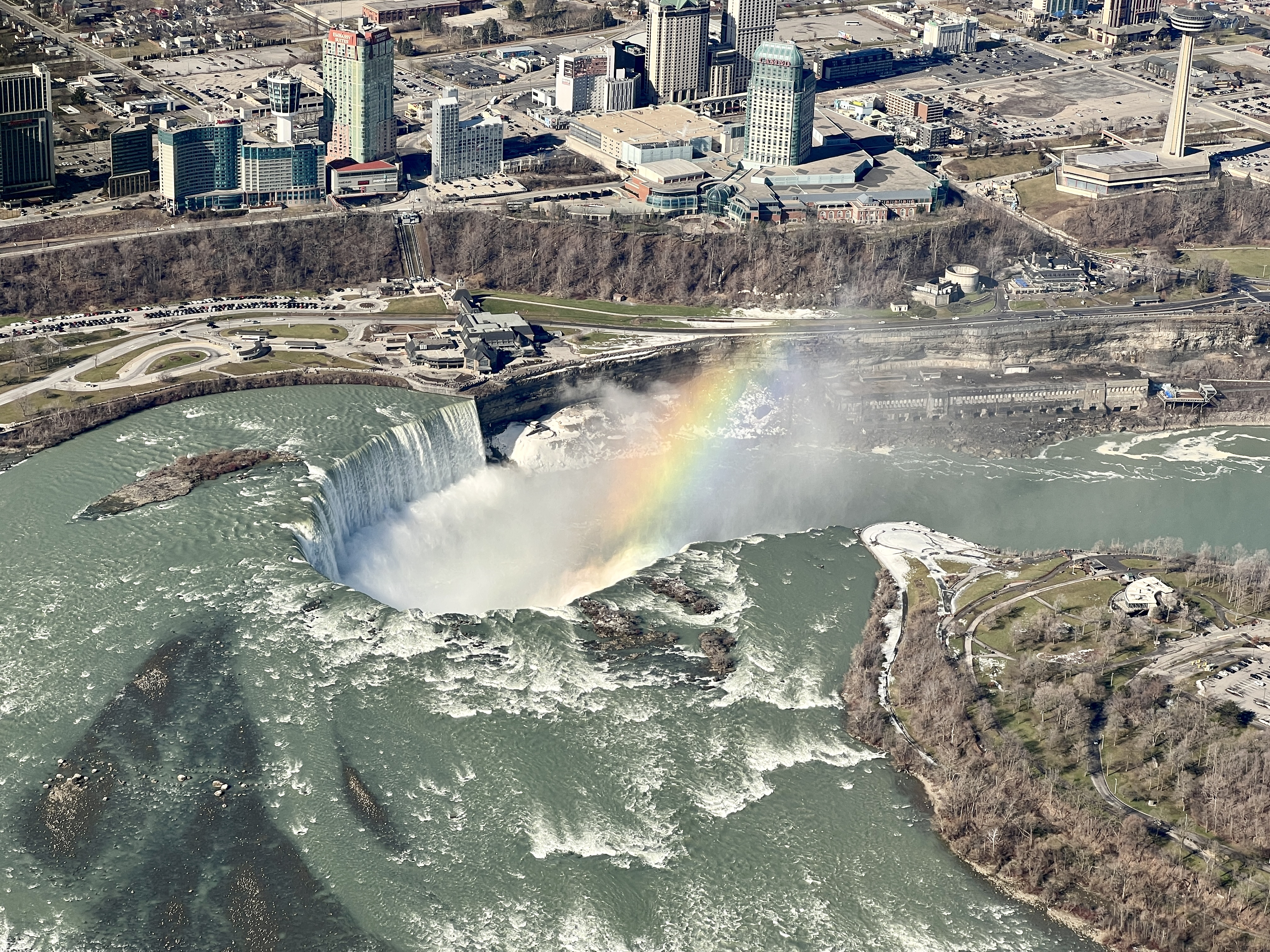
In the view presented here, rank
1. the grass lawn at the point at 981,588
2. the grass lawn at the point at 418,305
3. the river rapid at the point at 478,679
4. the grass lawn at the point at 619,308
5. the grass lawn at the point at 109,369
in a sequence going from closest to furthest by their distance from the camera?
the river rapid at the point at 478,679 → the grass lawn at the point at 981,588 → the grass lawn at the point at 109,369 → the grass lawn at the point at 418,305 → the grass lawn at the point at 619,308

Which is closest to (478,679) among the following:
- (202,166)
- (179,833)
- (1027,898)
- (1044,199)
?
(179,833)

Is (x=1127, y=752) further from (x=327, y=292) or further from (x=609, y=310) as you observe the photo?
(x=327, y=292)

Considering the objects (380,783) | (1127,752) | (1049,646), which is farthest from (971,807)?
(380,783)

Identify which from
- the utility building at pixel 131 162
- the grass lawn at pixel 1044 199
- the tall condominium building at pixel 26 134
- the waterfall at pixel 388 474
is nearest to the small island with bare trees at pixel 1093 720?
the waterfall at pixel 388 474

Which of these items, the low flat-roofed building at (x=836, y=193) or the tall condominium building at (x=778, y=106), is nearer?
the low flat-roofed building at (x=836, y=193)

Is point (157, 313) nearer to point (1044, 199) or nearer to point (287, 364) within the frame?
point (287, 364)

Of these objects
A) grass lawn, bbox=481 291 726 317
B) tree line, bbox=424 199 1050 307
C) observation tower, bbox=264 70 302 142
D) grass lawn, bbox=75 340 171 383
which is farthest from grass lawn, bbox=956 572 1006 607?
observation tower, bbox=264 70 302 142

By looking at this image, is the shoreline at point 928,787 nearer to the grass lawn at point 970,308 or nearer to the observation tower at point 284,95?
the grass lawn at point 970,308
